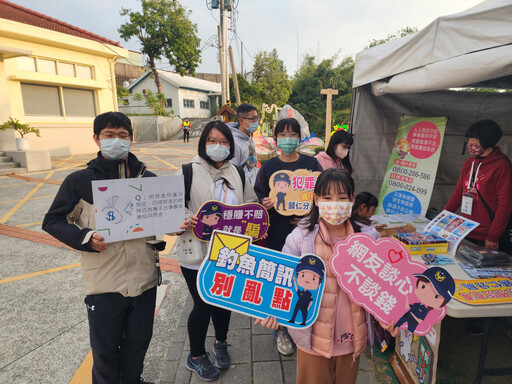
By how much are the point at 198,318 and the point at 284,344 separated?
901 millimetres

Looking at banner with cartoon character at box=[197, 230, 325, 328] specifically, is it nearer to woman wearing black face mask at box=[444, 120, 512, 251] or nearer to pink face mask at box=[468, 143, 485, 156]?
woman wearing black face mask at box=[444, 120, 512, 251]

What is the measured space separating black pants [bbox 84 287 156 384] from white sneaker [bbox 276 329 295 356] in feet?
3.86

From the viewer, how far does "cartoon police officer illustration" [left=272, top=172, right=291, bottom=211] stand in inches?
91.2

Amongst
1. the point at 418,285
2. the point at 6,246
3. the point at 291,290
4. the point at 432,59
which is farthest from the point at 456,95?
the point at 6,246

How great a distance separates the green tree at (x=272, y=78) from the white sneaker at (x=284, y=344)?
23883mm

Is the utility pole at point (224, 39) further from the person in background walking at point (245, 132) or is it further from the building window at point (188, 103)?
the building window at point (188, 103)

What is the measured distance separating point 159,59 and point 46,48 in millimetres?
14295

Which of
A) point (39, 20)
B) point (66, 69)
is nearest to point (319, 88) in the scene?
point (66, 69)

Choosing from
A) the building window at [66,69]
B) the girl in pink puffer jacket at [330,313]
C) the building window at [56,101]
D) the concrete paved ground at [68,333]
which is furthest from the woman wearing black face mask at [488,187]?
the building window at [66,69]

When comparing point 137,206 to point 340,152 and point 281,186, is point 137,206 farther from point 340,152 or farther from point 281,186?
point 340,152

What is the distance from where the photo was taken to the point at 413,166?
12.2ft

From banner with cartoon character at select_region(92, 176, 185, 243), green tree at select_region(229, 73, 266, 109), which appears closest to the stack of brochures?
banner with cartoon character at select_region(92, 176, 185, 243)

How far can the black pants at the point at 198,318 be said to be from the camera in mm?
2041

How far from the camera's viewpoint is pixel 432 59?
2.43m
